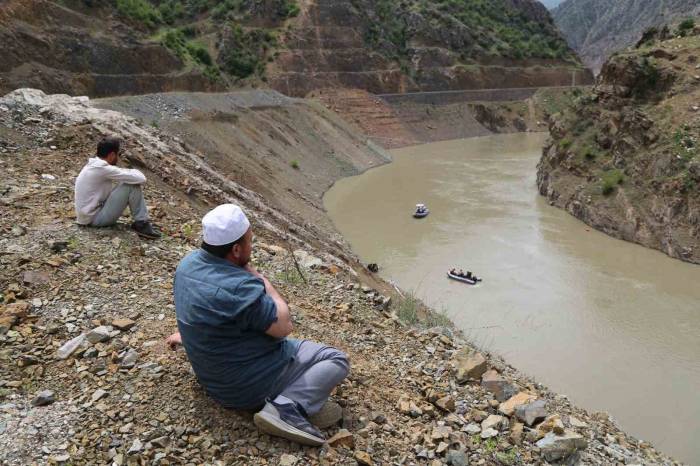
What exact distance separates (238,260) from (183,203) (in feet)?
30.1

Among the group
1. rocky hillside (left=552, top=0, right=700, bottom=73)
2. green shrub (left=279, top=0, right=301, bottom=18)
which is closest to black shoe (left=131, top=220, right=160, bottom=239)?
green shrub (left=279, top=0, right=301, bottom=18)

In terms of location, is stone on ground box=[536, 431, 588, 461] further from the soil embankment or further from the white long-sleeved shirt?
the soil embankment

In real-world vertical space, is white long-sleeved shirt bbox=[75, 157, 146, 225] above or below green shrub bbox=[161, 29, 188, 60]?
above

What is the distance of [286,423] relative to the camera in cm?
384

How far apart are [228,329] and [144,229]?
→ 4708mm

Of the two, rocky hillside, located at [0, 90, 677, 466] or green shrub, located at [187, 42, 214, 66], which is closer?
rocky hillside, located at [0, 90, 677, 466]

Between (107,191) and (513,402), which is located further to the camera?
(107,191)

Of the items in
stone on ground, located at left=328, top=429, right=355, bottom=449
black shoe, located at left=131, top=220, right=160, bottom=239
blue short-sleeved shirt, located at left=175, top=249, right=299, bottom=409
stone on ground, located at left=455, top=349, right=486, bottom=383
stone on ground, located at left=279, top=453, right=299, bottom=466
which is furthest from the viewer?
black shoe, located at left=131, top=220, right=160, bottom=239

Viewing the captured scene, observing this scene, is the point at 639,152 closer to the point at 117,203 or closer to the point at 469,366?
the point at 469,366

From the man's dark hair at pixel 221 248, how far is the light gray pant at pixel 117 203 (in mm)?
4000

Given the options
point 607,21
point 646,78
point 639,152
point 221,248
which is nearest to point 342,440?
point 221,248

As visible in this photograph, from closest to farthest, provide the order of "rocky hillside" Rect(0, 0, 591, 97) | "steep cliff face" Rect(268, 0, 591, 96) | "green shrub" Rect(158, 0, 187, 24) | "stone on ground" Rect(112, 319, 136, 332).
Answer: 1. "stone on ground" Rect(112, 319, 136, 332)
2. "rocky hillside" Rect(0, 0, 591, 97)
3. "green shrub" Rect(158, 0, 187, 24)
4. "steep cliff face" Rect(268, 0, 591, 96)

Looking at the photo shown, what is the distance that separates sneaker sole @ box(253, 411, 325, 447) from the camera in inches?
149

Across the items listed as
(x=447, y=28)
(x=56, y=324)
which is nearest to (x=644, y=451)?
(x=56, y=324)
